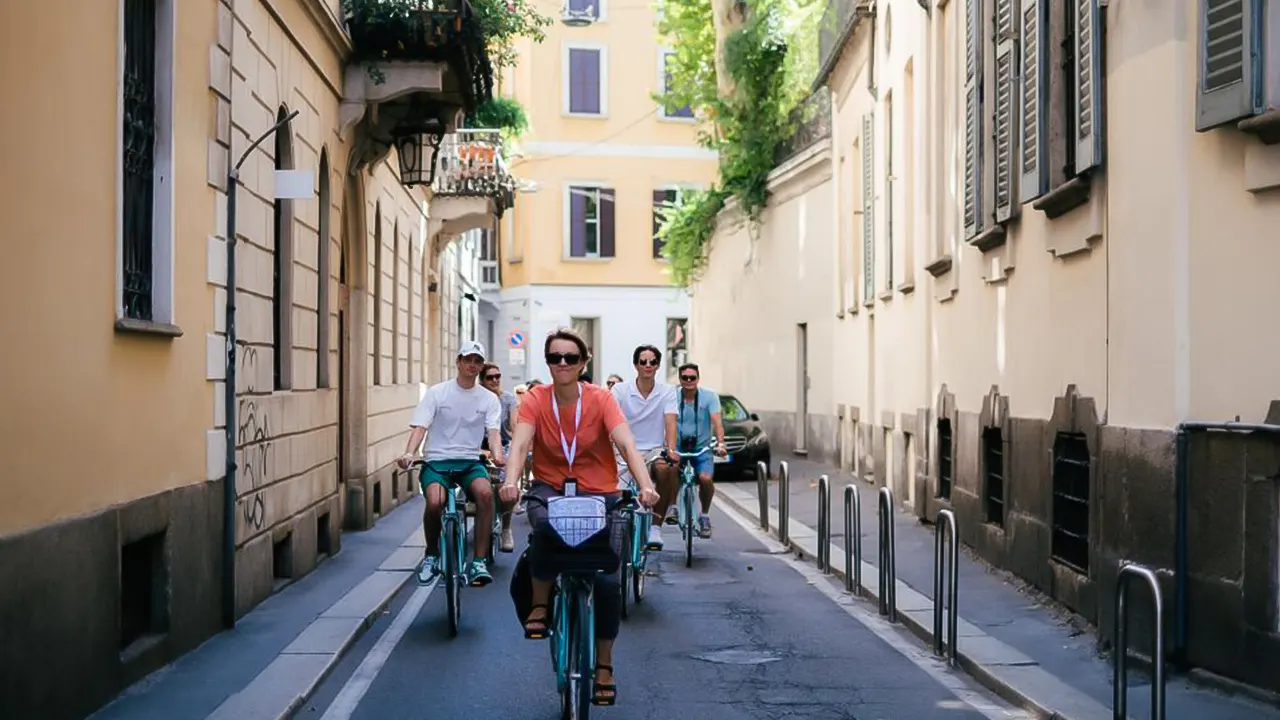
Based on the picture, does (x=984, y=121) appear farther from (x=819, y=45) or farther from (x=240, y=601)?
(x=819, y=45)

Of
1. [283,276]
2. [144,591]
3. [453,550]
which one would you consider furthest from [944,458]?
[144,591]

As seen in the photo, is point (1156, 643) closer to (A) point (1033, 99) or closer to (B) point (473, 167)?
(A) point (1033, 99)

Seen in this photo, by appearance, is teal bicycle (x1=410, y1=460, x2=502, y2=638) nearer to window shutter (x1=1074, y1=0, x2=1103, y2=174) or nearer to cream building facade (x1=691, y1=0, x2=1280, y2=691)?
cream building facade (x1=691, y1=0, x2=1280, y2=691)

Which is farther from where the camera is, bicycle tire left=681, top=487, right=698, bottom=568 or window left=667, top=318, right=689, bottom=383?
window left=667, top=318, right=689, bottom=383

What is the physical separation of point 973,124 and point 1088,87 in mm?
4716

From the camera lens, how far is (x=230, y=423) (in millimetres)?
11719

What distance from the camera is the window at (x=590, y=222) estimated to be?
2062 inches

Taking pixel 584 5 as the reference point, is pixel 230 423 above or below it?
below

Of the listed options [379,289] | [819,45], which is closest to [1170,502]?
[379,289]

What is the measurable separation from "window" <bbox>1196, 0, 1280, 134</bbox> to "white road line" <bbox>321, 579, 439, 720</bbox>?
212 inches

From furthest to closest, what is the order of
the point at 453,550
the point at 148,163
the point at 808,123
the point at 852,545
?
1. the point at 808,123
2. the point at 852,545
3. the point at 453,550
4. the point at 148,163

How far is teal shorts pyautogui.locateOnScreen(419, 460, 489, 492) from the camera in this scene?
12.7 meters

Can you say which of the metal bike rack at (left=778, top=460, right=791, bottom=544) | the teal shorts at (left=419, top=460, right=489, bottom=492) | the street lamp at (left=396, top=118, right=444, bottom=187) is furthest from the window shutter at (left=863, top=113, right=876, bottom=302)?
the teal shorts at (left=419, top=460, right=489, bottom=492)

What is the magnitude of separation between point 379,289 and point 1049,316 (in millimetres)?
11540
